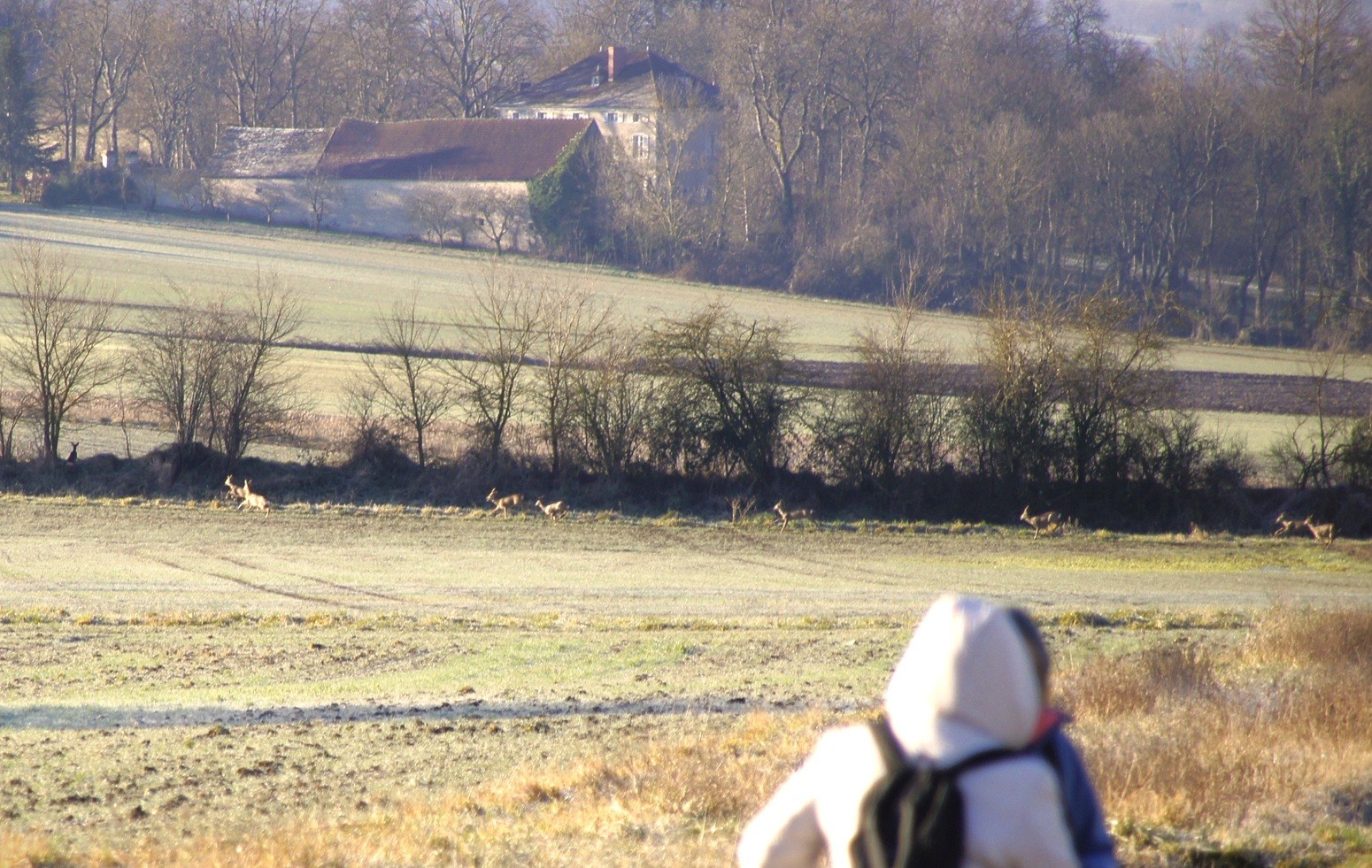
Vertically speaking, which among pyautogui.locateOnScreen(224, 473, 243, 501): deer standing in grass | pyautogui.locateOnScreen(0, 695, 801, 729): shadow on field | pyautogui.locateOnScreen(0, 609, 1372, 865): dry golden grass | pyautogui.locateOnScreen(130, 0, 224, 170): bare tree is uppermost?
pyautogui.locateOnScreen(130, 0, 224, 170): bare tree

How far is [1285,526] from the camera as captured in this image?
98.1ft

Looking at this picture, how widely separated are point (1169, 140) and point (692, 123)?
30909 millimetres

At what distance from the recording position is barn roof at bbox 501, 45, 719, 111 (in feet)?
291

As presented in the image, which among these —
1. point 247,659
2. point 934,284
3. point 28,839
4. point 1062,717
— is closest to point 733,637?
point 247,659

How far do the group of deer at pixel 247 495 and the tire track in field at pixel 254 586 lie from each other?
4.45 metres

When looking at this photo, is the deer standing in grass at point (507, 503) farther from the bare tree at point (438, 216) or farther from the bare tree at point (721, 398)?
the bare tree at point (438, 216)

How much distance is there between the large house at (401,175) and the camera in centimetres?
7794

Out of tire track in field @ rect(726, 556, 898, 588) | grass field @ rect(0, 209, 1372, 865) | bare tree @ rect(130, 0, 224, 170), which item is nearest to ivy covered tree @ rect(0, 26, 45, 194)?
bare tree @ rect(130, 0, 224, 170)

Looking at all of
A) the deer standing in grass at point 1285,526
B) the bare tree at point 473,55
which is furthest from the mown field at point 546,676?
the bare tree at point 473,55

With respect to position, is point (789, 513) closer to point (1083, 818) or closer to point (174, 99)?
point (1083, 818)

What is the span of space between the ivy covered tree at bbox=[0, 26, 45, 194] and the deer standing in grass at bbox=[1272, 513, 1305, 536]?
82040mm

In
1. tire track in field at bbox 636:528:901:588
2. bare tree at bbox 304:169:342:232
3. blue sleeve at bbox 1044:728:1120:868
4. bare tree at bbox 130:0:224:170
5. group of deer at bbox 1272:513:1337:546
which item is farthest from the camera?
bare tree at bbox 130:0:224:170

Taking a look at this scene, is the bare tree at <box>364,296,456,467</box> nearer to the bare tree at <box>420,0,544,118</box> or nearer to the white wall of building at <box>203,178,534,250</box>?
the white wall of building at <box>203,178,534,250</box>

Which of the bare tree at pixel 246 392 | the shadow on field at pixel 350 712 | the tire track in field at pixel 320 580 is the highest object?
the bare tree at pixel 246 392
